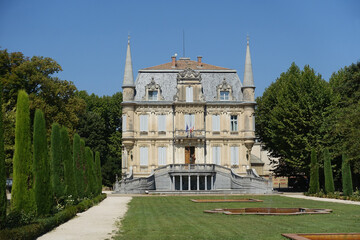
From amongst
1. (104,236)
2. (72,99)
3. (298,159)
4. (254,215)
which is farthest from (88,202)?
(298,159)

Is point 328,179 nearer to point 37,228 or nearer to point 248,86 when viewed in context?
point 248,86

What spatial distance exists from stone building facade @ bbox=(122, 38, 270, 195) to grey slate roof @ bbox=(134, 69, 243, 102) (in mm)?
116

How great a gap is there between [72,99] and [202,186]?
629 inches

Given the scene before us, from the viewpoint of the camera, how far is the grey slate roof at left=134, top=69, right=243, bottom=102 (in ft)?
189

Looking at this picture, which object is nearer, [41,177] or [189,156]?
[41,177]

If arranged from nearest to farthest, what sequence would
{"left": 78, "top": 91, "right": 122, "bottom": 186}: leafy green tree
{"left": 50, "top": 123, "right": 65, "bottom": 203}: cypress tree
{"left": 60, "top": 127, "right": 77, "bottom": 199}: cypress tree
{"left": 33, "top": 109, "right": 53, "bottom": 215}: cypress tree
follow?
{"left": 33, "top": 109, "right": 53, "bottom": 215}: cypress tree < {"left": 50, "top": 123, "right": 65, "bottom": 203}: cypress tree < {"left": 60, "top": 127, "right": 77, "bottom": 199}: cypress tree < {"left": 78, "top": 91, "right": 122, "bottom": 186}: leafy green tree

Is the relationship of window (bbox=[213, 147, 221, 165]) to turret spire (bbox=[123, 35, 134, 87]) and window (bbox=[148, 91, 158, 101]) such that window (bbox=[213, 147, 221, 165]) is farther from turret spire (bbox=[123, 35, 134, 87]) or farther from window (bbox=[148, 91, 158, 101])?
turret spire (bbox=[123, 35, 134, 87])

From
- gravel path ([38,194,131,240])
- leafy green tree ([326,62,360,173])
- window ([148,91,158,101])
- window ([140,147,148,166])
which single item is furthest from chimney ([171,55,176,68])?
gravel path ([38,194,131,240])

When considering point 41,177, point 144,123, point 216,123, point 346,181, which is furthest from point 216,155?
point 41,177

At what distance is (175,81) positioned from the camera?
A: 58.4 meters

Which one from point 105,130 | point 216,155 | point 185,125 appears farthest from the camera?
point 105,130

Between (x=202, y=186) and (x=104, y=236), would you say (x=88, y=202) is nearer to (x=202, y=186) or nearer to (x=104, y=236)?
(x=104, y=236)

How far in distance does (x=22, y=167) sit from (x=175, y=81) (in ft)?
133

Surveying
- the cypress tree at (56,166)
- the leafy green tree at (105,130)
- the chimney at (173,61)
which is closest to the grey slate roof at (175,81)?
the chimney at (173,61)
